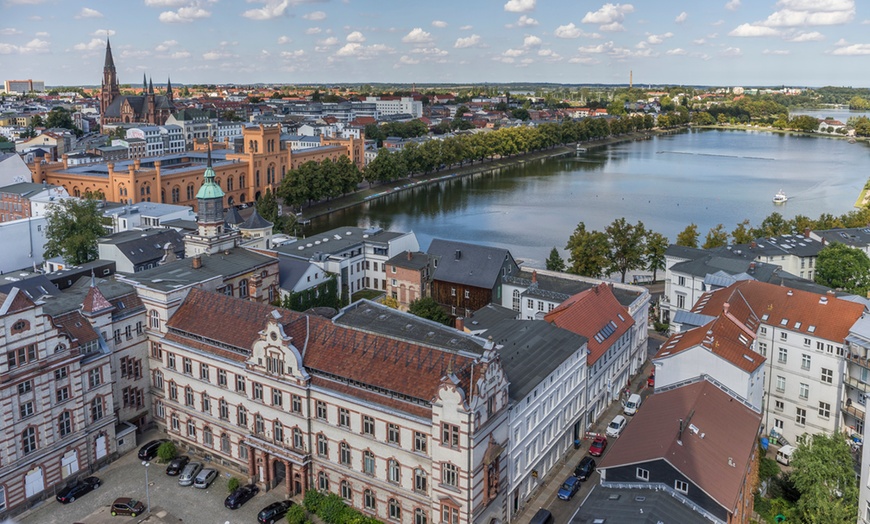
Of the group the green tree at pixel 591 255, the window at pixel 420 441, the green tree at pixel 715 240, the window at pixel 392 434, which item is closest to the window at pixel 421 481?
the window at pixel 420 441

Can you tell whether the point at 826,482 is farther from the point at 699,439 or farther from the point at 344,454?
the point at 344,454

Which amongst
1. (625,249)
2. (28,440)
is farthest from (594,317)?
(28,440)

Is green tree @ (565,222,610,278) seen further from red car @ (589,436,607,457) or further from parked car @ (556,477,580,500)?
parked car @ (556,477,580,500)

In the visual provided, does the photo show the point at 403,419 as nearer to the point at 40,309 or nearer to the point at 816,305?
the point at 40,309

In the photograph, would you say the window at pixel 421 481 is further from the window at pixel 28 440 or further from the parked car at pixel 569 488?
the window at pixel 28 440

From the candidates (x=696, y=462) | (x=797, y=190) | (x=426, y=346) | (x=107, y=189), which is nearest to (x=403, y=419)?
(x=426, y=346)

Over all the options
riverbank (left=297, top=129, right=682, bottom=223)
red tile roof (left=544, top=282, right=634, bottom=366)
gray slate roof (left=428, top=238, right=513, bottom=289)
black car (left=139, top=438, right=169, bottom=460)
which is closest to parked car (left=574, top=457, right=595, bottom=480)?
red tile roof (left=544, top=282, right=634, bottom=366)
